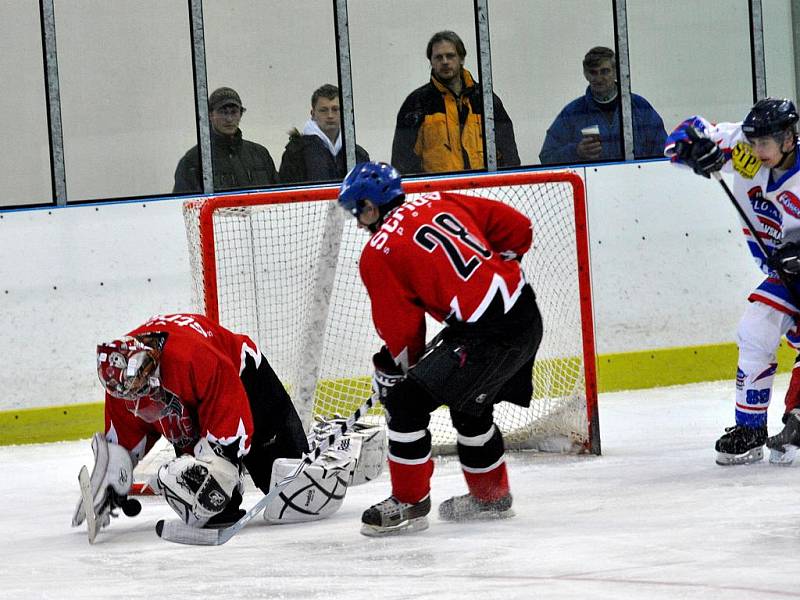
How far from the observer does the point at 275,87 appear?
248 inches

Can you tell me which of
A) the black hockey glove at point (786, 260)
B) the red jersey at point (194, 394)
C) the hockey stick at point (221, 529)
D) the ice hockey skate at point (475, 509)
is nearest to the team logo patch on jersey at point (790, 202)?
the black hockey glove at point (786, 260)

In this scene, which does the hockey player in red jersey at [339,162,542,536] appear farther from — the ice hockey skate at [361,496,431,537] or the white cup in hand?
the white cup in hand

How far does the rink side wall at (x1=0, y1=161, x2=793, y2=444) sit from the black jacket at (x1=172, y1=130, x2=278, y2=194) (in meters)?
0.22

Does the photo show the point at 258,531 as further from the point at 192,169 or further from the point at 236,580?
the point at 192,169

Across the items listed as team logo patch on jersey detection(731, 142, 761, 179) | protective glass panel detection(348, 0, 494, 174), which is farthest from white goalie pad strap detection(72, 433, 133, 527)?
protective glass panel detection(348, 0, 494, 174)

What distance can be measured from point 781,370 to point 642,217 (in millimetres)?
1054

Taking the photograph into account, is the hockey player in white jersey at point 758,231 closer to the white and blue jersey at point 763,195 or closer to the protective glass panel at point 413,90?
the white and blue jersey at point 763,195

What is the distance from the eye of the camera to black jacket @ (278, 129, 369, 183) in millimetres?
6312

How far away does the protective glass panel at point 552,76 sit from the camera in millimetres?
6523

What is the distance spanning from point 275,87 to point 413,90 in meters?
0.66

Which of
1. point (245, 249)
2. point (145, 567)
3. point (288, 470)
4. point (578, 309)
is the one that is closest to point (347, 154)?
point (245, 249)

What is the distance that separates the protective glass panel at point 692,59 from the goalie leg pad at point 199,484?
3.87 meters

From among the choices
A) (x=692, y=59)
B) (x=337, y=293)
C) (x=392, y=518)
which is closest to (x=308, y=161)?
(x=337, y=293)

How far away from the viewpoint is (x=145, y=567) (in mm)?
3146
